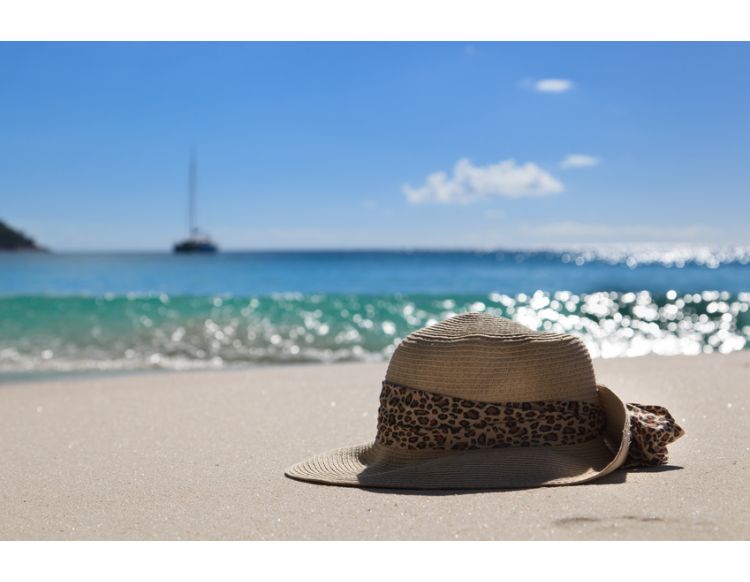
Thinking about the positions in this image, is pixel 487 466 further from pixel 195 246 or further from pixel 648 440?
pixel 195 246

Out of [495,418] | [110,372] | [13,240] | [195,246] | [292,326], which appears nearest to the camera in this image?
[495,418]

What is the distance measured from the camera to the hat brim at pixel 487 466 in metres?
3.38

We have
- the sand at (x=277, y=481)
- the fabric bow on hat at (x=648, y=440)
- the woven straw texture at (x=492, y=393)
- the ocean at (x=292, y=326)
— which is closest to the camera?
the sand at (x=277, y=481)

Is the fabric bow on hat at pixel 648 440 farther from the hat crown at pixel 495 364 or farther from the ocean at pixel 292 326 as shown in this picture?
the ocean at pixel 292 326

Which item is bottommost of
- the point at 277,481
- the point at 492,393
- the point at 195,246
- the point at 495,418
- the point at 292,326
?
the point at 277,481

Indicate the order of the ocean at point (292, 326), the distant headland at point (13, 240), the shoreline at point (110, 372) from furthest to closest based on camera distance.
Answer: the distant headland at point (13, 240) → the ocean at point (292, 326) → the shoreline at point (110, 372)

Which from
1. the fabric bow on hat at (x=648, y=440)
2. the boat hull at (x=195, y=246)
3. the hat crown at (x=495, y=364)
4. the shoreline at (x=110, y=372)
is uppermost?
the boat hull at (x=195, y=246)

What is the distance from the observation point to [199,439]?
4883mm

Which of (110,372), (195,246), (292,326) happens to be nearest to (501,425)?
(110,372)

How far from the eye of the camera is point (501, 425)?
3.58m

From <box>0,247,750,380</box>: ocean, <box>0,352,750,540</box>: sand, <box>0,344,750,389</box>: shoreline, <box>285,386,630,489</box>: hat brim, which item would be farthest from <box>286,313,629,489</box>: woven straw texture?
<box>0,247,750,380</box>: ocean

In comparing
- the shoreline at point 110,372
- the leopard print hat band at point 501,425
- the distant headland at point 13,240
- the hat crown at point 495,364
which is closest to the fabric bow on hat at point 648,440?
the leopard print hat band at point 501,425

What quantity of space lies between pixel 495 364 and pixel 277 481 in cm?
119

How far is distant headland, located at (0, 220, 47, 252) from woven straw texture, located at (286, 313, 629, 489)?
192ft
